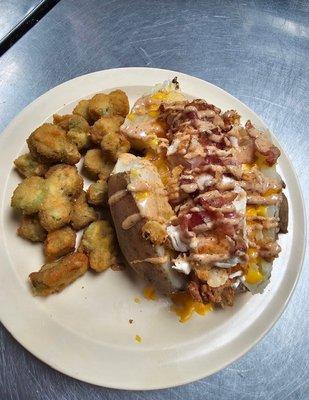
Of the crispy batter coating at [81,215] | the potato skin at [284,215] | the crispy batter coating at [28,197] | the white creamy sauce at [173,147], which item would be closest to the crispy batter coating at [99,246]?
the crispy batter coating at [81,215]

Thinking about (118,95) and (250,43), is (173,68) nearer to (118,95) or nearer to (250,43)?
(250,43)

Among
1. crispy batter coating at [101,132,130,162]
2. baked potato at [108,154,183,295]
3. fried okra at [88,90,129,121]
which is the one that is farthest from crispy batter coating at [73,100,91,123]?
baked potato at [108,154,183,295]

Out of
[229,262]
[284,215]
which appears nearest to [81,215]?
[229,262]

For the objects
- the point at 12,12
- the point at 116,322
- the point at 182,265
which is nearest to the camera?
the point at 182,265

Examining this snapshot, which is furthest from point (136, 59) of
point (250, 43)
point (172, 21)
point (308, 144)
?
point (308, 144)

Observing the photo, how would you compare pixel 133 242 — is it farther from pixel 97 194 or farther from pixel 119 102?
pixel 119 102

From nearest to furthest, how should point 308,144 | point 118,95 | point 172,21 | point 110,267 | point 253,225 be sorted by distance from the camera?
point 253,225 → point 110,267 → point 118,95 → point 308,144 → point 172,21

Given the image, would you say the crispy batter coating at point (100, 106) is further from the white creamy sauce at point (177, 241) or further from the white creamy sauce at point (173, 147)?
the white creamy sauce at point (177, 241)
